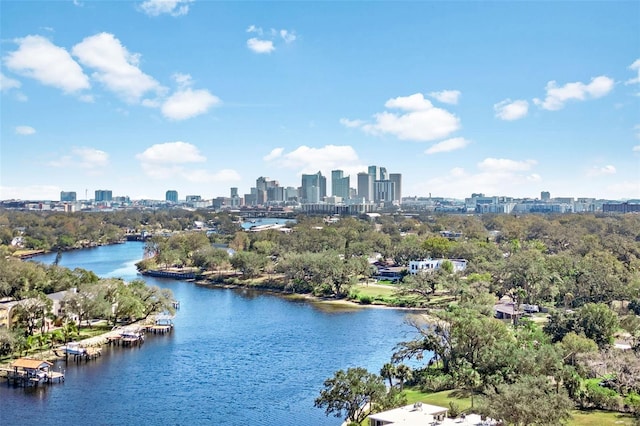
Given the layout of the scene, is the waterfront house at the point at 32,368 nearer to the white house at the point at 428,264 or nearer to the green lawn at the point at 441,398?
the green lawn at the point at 441,398

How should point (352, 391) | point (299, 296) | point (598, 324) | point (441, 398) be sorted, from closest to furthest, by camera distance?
point (352, 391), point (441, 398), point (598, 324), point (299, 296)

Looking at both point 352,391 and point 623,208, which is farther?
point 623,208

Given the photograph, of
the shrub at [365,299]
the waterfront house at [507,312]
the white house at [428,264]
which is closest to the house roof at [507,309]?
the waterfront house at [507,312]

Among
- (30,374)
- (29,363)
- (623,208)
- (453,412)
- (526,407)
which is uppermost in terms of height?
(623,208)

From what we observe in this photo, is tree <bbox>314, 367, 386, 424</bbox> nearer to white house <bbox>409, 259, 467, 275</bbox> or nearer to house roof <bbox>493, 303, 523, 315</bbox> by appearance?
house roof <bbox>493, 303, 523, 315</bbox>

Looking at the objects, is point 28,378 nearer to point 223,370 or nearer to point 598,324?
point 223,370

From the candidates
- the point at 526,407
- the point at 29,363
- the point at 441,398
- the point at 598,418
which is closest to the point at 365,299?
the point at 441,398

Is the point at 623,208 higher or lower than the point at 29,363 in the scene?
higher
